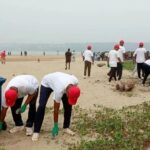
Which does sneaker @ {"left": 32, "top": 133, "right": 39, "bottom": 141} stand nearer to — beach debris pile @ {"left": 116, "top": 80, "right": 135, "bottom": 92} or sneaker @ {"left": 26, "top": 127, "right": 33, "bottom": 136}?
sneaker @ {"left": 26, "top": 127, "right": 33, "bottom": 136}

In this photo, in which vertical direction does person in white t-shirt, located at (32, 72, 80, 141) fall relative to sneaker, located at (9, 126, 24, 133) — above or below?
above

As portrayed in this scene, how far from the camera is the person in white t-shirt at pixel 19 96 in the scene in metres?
7.56

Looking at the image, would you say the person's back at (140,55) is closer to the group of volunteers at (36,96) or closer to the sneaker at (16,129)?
the group of volunteers at (36,96)

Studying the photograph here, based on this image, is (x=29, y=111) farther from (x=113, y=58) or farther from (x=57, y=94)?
(x=113, y=58)

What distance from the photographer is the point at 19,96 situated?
8.09 meters

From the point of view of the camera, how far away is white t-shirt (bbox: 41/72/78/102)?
25.1 feet

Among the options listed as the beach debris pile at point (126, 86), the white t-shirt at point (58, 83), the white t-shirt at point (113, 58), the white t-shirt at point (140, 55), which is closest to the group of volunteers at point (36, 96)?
the white t-shirt at point (58, 83)

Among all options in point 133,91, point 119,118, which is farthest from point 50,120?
point 133,91

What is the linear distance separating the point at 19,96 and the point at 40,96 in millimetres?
393

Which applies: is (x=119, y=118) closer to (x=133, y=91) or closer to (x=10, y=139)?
(x=10, y=139)

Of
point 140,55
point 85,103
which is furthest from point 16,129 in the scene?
point 140,55

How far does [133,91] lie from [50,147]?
20.2 feet

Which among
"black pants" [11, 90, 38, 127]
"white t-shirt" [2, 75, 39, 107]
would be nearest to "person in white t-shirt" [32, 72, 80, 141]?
"white t-shirt" [2, 75, 39, 107]

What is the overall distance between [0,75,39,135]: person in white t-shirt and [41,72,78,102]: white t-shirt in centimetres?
28
